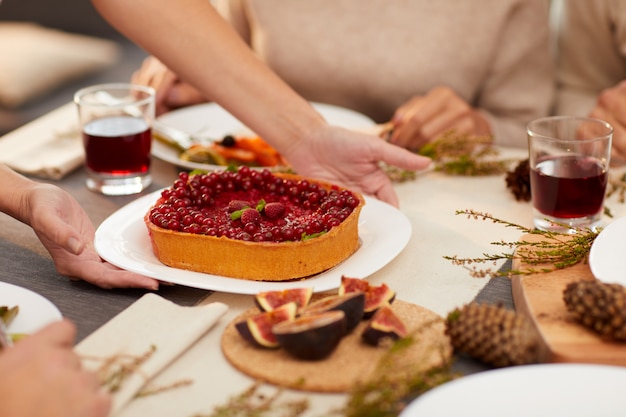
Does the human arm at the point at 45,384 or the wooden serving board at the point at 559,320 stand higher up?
the human arm at the point at 45,384

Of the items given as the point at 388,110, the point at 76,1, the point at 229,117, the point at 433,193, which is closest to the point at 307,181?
the point at 433,193

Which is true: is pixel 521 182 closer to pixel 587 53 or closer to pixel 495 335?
pixel 495 335

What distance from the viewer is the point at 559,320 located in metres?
1.37

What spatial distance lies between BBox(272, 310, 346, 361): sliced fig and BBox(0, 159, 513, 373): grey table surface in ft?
0.73

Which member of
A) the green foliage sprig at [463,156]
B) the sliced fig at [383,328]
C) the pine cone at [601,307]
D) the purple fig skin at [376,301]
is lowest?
the green foliage sprig at [463,156]

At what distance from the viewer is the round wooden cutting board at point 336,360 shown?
4.08 ft

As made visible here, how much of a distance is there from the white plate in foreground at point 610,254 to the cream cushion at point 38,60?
14.7ft

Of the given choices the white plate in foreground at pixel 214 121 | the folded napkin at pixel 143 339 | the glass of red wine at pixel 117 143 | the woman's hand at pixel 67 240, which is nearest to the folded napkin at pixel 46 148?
the glass of red wine at pixel 117 143

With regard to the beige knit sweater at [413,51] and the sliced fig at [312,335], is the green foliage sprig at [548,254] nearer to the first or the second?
the sliced fig at [312,335]

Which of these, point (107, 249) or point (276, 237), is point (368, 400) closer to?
point (276, 237)

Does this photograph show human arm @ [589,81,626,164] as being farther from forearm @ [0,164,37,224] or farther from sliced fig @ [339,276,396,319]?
forearm @ [0,164,37,224]

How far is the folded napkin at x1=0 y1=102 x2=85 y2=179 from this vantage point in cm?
227

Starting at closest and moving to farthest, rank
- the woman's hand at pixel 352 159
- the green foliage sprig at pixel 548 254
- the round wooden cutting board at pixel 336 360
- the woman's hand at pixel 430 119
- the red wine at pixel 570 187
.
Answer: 1. the round wooden cutting board at pixel 336 360
2. the green foliage sprig at pixel 548 254
3. the red wine at pixel 570 187
4. the woman's hand at pixel 352 159
5. the woman's hand at pixel 430 119

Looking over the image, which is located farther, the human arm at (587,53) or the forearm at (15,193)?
the human arm at (587,53)
